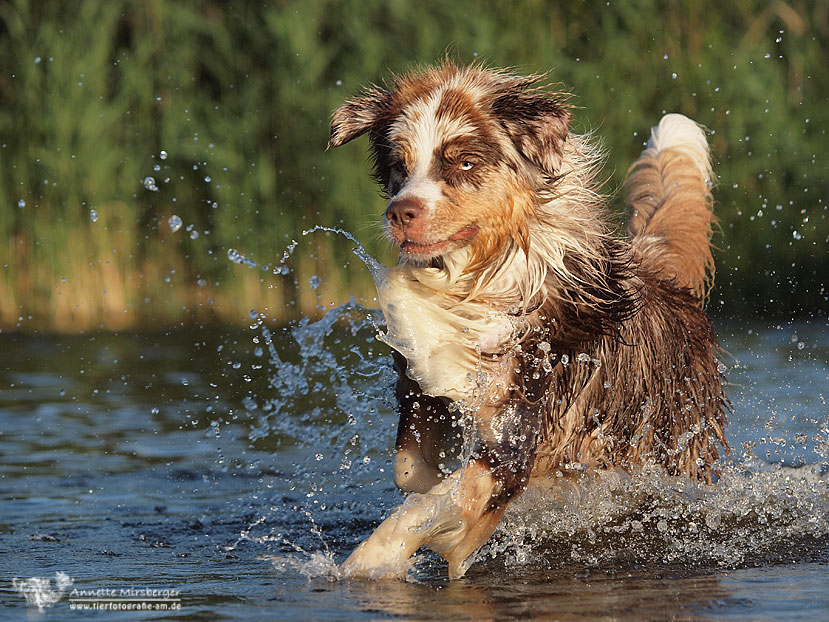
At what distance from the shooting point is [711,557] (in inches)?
200

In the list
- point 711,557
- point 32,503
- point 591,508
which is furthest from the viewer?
point 32,503

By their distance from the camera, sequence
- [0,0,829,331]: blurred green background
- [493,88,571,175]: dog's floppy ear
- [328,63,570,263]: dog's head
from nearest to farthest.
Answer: [328,63,570,263]: dog's head → [493,88,571,175]: dog's floppy ear → [0,0,829,331]: blurred green background

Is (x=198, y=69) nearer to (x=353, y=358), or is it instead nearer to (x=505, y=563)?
(x=353, y=358)

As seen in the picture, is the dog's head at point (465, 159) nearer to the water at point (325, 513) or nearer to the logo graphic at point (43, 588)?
the water at point (325, 513)

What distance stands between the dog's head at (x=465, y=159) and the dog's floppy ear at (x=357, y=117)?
0.15 ft

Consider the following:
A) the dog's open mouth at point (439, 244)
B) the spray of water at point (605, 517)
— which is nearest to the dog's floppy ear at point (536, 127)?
the dog's open mouth at point (439, 244)

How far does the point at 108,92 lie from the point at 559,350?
23.7 ft

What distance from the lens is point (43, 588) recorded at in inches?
183

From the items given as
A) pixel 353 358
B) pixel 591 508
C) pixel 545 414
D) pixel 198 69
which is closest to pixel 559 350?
pixel 545 414

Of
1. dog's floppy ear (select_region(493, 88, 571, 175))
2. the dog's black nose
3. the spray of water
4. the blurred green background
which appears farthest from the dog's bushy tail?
the blurred green background

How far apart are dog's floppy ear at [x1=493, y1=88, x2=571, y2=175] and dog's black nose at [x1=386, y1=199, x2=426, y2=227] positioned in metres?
0.54

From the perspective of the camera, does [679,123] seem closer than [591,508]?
No

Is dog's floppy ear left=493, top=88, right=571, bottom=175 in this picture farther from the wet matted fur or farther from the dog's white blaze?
the dog's white blaze

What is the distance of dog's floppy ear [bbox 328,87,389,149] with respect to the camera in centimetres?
536
